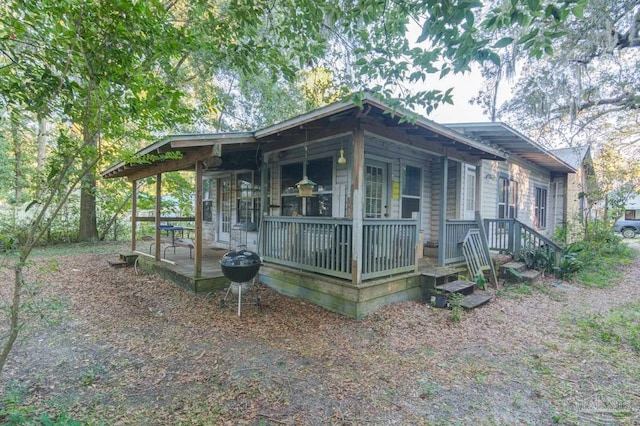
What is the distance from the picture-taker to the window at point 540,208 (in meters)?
11.6

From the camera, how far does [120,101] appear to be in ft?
8.82

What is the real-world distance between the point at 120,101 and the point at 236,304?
3.40m

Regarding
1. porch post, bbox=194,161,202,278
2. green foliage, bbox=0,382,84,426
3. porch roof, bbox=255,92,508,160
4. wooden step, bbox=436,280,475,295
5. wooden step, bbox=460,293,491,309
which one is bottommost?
green foliage, bbox=0,382,84,426

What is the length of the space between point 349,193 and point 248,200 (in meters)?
3.45

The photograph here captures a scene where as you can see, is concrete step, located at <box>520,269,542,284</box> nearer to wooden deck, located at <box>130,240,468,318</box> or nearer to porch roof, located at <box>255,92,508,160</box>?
wooden deck, located at <box>130,240,468,318</box>

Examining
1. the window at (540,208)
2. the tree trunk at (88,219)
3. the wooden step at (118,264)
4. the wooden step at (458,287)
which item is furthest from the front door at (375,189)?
the tree trunk at (88,219)

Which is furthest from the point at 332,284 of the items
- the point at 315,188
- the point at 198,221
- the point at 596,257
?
the point at 596,257

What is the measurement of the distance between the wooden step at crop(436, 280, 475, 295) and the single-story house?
20 cm

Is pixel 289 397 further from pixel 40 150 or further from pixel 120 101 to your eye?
pixel 40 150

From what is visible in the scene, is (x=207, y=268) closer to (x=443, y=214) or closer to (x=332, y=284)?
(x=332, y=284)

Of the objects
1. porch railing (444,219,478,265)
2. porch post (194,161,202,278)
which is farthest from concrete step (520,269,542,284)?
porch post (194,161,202,278)

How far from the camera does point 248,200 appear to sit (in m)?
8.23

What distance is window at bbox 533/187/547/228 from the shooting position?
11.6 meters

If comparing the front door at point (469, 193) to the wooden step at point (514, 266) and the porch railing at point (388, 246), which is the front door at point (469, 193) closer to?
the wooden step at point (514, 266)
